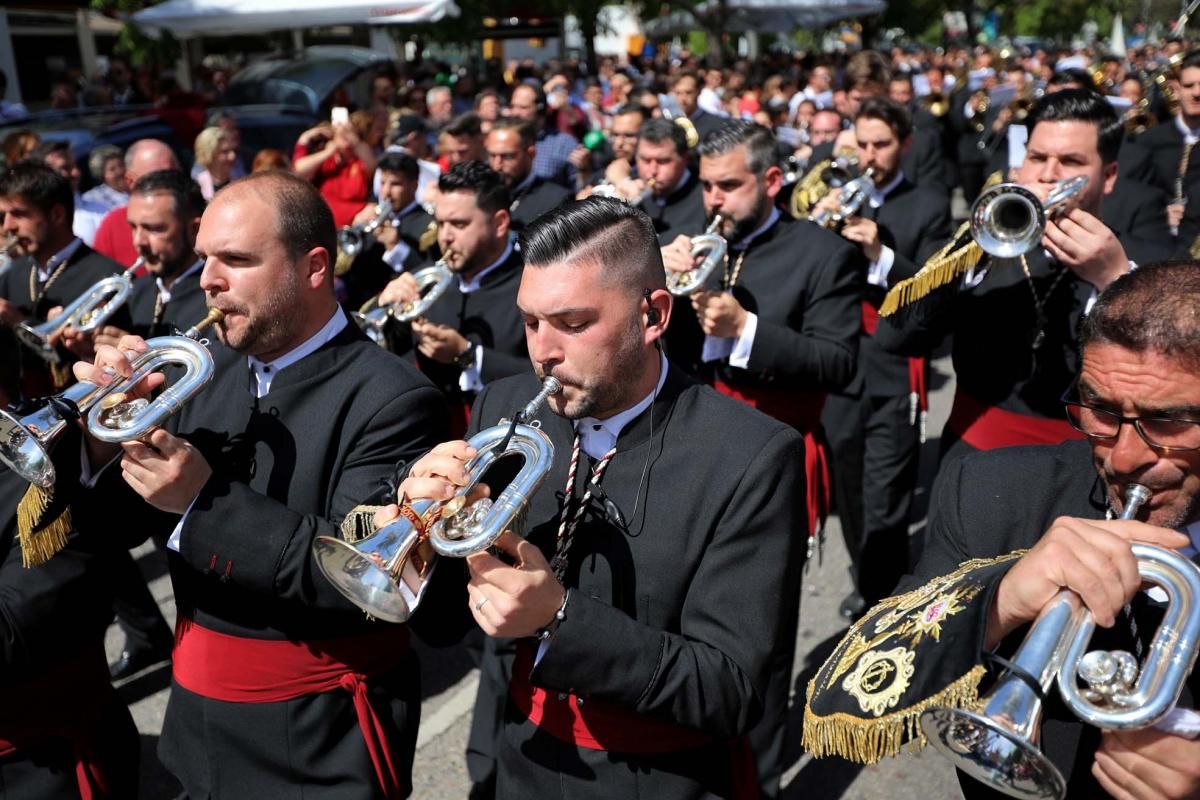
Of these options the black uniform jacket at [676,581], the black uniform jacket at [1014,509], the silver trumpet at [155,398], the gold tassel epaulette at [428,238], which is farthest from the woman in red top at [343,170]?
the black uniform jacket at [1014,509]

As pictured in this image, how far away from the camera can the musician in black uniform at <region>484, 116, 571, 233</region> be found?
7.28 metres

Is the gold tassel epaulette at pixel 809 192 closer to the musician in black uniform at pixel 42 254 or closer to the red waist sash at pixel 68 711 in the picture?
the musician in black uniform at pixel 42 254

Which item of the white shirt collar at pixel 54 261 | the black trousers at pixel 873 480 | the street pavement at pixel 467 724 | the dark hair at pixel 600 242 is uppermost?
the dark hair at pixel 600 242

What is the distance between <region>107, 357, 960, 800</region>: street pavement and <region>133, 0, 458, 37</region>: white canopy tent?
439 inches

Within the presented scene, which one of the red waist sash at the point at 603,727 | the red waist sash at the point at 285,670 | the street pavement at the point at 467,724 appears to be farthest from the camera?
the street pavement at the point at 467,724

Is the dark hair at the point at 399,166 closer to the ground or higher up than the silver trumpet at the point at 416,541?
closer to the ground

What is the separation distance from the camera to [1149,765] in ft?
5.35

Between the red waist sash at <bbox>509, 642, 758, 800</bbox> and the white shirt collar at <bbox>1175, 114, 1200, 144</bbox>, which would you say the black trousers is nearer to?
the red waist sash at <bbox>509, 642, 758, 800</bbox>

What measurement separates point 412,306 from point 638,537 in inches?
109

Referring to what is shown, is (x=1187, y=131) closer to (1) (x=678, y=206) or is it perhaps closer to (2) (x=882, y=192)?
(2) (x=882, y=192)

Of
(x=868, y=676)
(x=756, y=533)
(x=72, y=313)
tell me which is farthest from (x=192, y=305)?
(x=868, y=676)

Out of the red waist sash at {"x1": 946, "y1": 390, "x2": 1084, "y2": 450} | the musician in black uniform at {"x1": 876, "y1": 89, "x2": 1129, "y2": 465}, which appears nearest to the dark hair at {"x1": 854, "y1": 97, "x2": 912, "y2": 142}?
the musician in black uniform at {"x1": 876, "y1": 89, "x2": 1129, "y2": 465}

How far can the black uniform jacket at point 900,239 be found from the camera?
218 inches

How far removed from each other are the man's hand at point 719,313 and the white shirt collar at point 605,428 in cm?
150
